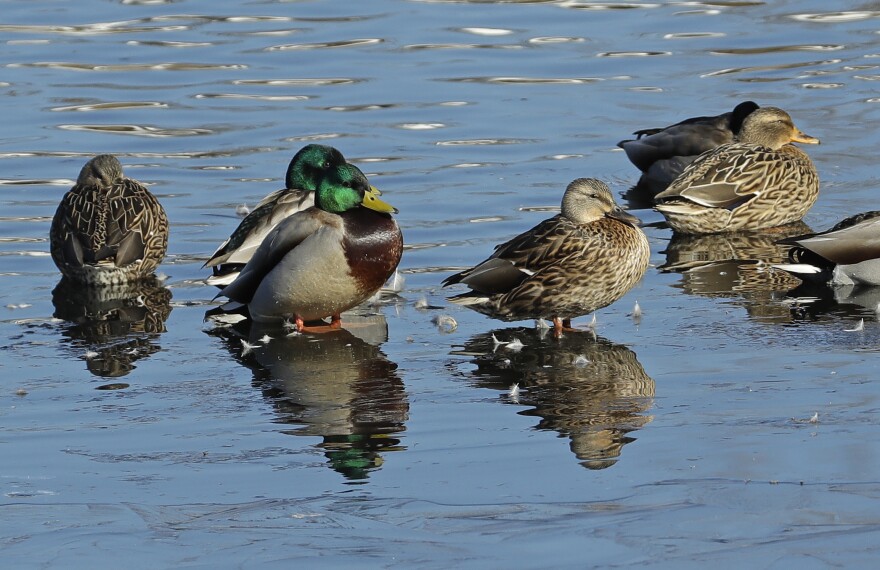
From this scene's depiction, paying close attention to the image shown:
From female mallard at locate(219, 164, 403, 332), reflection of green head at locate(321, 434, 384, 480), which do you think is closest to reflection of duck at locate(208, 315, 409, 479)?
reflection of green head at locate(321, 434, 384, 480)

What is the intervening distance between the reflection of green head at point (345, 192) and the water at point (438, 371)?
0.65 meters

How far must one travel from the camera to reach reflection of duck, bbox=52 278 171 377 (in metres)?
8.52

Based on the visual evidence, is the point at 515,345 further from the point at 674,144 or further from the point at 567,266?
the point at 674,144

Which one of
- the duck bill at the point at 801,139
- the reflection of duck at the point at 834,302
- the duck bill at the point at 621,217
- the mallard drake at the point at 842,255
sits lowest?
the reflection of duck at the point at 834,302

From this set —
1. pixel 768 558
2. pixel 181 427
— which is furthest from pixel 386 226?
pixel 768 558

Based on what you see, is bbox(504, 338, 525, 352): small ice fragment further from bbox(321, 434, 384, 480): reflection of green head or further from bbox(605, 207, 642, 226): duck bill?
bbox(321, 434, 384, 480): reflection of green head

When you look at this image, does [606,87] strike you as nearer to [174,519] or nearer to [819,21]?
[819,21]

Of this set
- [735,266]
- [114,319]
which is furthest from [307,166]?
[735,266]

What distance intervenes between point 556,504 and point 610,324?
3.00m

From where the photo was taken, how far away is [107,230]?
10.5 metres

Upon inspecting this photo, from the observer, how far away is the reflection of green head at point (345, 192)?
920 centimetres

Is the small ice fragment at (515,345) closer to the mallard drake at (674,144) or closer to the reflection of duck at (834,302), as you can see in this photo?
the reflection of duck at (834,302)

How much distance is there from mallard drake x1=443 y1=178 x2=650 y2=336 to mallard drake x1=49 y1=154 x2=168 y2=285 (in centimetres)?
240

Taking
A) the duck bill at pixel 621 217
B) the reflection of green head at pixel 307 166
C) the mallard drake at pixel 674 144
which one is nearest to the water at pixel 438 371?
the mallard drake at pixel 674 144
